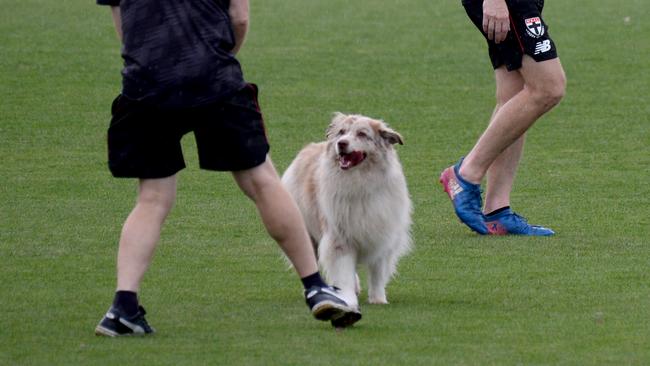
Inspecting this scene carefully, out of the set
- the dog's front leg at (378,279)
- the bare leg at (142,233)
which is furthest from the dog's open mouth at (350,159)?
the bare leg at (142,233)

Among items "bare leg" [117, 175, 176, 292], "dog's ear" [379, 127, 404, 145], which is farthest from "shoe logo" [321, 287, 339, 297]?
"dog's ear" [379, 127, 404, 145]

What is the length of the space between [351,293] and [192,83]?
1.54 metres

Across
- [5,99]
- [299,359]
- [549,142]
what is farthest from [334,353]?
[5,99]

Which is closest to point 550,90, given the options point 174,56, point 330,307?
point 330,307

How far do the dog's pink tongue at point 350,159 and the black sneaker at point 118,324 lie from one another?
4.95ft

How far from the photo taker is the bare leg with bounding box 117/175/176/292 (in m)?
5.94

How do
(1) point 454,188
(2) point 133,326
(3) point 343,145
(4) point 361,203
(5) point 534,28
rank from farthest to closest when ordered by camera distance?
(1) point 454,188 → (5) point 534,28 → (4) point 361,203 → (3) point 343,145 → (2) point 133,326

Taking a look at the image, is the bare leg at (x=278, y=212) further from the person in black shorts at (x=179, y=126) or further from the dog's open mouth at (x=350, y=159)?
the dog's open mouth at (x=350, y=159)

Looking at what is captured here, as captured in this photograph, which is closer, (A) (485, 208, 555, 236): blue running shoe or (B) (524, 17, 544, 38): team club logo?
(B) (524, 17, 544, 38): team club logo

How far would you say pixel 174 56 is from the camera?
228 inches

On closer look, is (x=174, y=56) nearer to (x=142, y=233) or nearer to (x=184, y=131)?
(x=184, y=131)

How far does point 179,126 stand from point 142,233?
47cm

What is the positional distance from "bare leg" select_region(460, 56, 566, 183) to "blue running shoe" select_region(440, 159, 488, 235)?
51 millimetres

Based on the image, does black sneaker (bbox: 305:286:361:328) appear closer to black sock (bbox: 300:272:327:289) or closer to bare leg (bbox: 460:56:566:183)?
black sock (bbox: 300:272:327:289)
